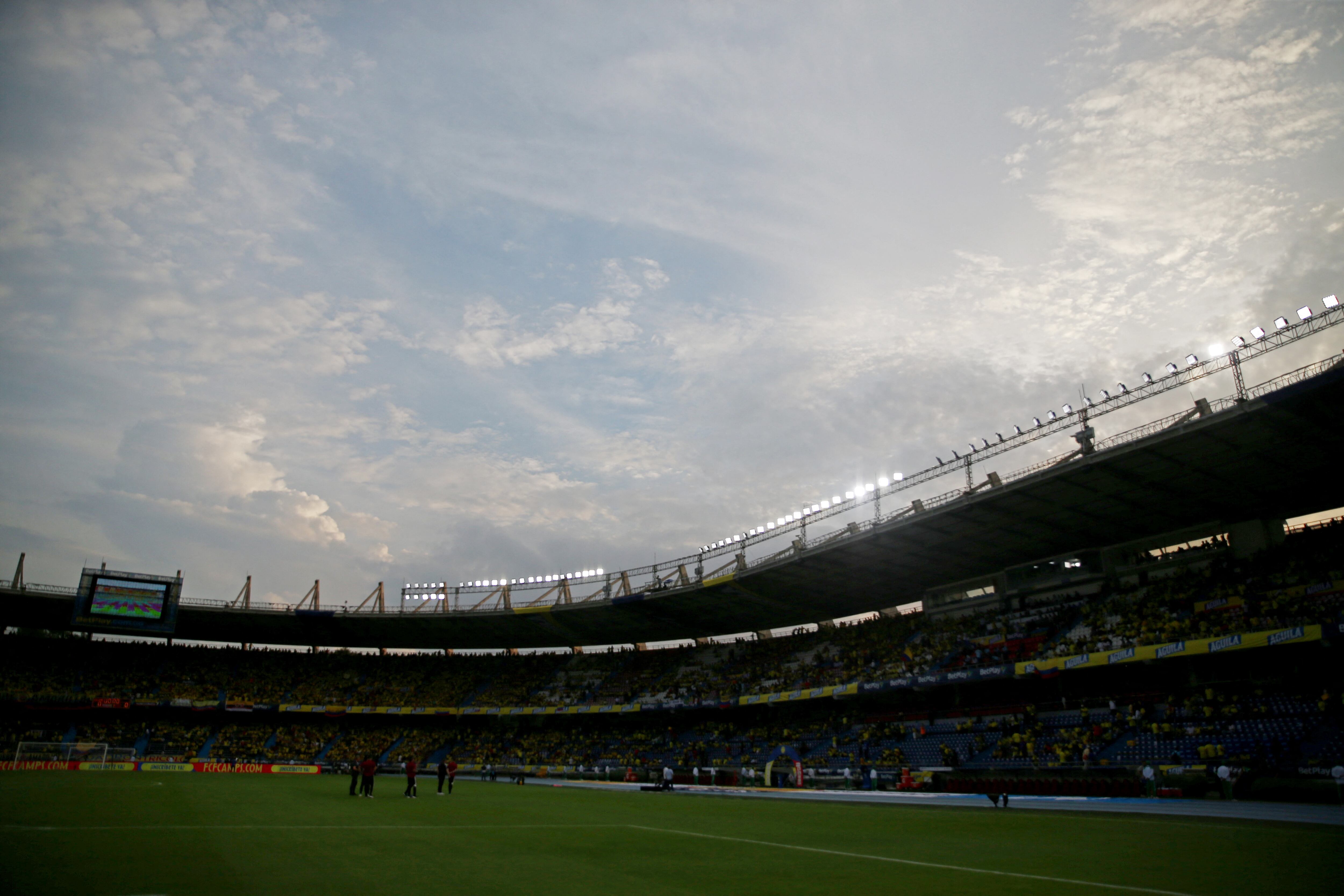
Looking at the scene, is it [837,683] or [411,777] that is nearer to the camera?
[411,777]

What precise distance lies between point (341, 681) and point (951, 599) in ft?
179

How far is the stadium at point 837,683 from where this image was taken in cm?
2456

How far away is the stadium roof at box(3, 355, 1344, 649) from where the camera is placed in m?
32.7

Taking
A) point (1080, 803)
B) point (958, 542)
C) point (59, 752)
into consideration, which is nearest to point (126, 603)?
point (59, 752)

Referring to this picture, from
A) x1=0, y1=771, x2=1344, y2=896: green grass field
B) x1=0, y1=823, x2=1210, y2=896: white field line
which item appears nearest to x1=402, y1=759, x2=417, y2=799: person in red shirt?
x1=0, y1=771, x2=1344, y2=896: green grass field

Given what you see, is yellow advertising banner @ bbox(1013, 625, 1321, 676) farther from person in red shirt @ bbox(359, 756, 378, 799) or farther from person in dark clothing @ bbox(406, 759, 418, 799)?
person in red shirt @ bbox(359, 756, 378, 799)

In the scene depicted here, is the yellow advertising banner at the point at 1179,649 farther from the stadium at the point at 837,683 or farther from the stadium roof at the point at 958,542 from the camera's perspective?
the stadium roof at the point at 958,542

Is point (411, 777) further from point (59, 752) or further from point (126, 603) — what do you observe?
point (126, 603)

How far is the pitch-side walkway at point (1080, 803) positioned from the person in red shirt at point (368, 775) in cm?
1163

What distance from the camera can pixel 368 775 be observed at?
29.0 meters

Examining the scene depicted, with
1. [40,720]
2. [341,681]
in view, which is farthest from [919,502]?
[40,720]

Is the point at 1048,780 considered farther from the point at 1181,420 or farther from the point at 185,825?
the point at 185,825

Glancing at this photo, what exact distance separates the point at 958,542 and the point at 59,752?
57.4m

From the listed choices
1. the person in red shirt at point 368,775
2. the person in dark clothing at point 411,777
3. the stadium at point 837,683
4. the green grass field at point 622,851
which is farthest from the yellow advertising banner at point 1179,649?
the person in red shirt at point 368,775
